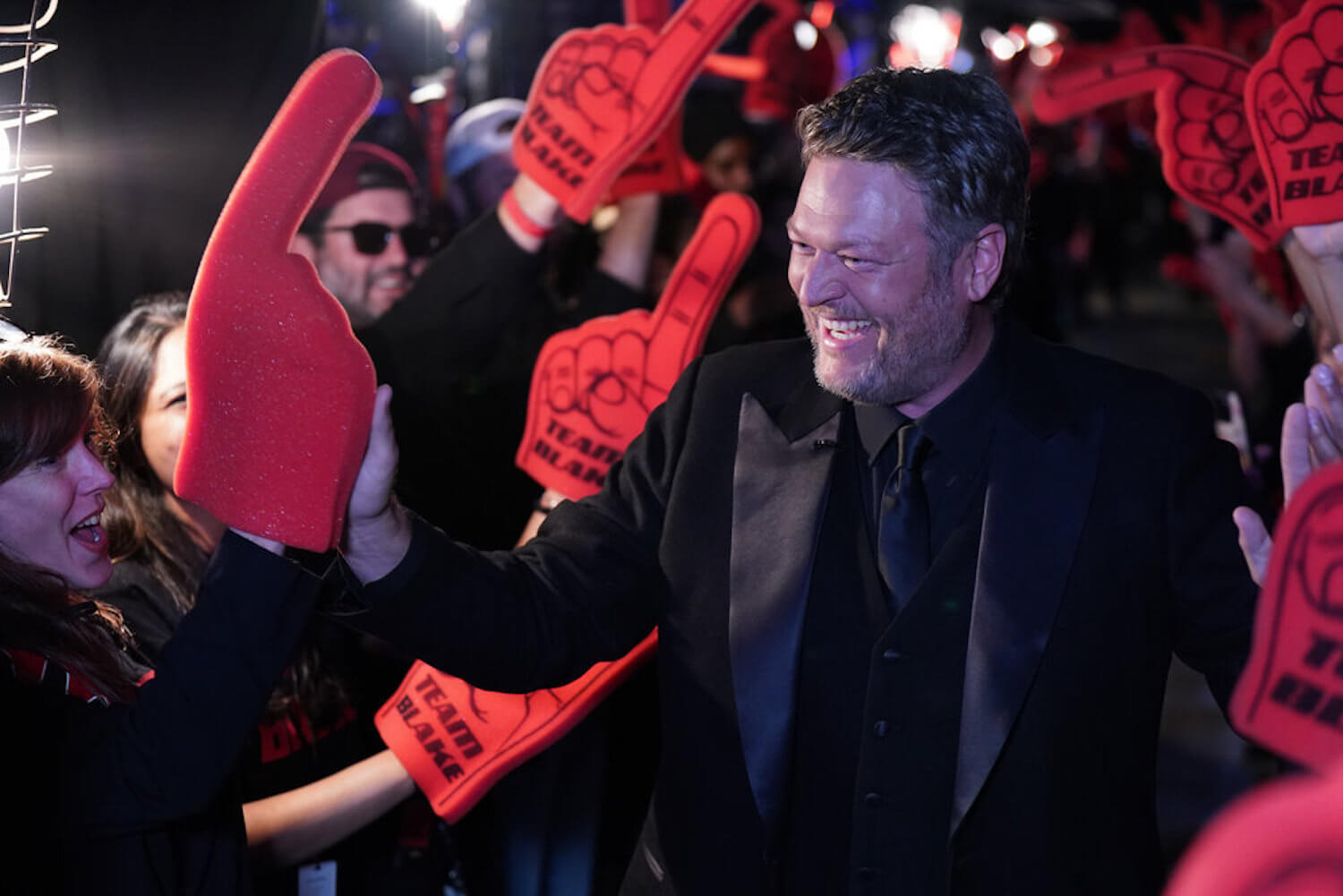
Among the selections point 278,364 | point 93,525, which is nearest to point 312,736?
point 93,525

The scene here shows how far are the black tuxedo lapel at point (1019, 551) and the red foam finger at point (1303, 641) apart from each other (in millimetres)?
439

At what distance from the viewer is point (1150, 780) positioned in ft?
5.18

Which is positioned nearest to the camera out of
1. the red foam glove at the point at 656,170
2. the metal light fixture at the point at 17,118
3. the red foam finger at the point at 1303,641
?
the red foam finger at the point at 1303,641

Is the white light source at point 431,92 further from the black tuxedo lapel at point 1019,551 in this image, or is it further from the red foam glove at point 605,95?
the black tuxedo lapel at point 1019,551

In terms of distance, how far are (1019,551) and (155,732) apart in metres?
0.96

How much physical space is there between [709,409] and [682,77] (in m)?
0.63

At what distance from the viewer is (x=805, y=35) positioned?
5.70 m

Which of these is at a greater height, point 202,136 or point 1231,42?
point 202,136

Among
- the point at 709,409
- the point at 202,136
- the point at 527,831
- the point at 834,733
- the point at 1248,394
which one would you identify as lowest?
the point at 1248,394

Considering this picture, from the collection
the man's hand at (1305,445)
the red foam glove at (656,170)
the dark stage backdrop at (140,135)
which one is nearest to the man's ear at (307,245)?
the dark stage backdrop at (140,135)

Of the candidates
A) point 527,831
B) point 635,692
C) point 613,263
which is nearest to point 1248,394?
point 613,263

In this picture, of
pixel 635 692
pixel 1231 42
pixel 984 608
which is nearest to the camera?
pixel 984 608

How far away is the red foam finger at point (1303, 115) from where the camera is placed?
1.76 m

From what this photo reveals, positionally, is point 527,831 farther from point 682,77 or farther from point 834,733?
point 682,77
